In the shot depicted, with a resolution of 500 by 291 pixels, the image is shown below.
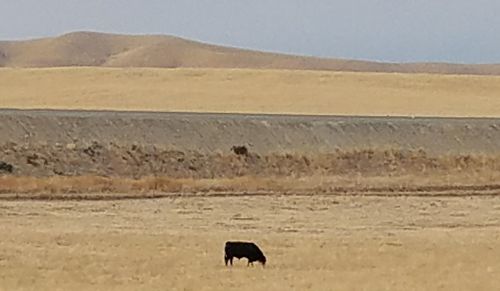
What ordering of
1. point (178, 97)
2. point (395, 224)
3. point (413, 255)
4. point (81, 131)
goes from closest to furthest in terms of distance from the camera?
point (413, 255), point (395, 224), point (81, 131), point (178, 97)

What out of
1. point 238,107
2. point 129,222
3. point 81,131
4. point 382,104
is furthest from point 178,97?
point 129,222

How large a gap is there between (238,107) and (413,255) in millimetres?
40602

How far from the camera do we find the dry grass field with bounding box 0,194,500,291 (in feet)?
60.4

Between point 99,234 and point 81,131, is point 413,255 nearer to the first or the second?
point 99,234

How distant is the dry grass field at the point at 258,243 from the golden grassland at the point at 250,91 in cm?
2747

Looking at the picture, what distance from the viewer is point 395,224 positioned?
95.7ft

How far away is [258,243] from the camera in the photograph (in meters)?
23.8

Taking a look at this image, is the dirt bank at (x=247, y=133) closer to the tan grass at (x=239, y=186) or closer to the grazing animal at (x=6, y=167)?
the grazing animal at (x=6, y=167)

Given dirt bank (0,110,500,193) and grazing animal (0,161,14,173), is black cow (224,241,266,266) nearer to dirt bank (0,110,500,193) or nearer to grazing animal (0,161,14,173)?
dirt bank (0,110,500,193)

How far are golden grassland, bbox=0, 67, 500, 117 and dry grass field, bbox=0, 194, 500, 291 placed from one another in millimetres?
27468

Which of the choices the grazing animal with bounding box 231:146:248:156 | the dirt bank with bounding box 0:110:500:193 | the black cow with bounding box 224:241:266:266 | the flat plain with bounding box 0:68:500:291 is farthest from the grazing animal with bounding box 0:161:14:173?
the black cow with bounding box 224:241:266:266

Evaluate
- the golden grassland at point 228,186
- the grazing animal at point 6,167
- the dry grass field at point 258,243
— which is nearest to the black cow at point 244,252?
the dry grass field at point 258,243

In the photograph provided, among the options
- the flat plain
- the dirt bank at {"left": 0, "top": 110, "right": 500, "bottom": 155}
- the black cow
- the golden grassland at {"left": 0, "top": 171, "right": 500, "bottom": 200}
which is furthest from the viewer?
the dirt bank at {"left": 0, "top": 110, "right": 500, "bottom": 155}

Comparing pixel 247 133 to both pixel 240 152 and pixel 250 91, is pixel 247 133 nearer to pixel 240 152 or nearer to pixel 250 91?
pixel 240 152
